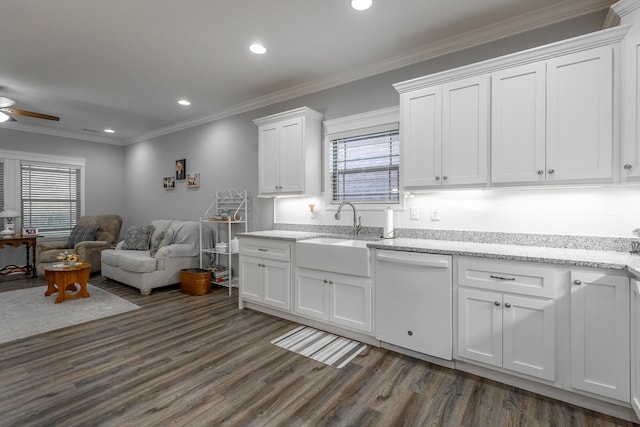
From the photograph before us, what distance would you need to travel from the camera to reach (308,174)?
11.9ft

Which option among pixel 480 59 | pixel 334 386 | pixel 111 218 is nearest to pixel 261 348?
pixel 334 386

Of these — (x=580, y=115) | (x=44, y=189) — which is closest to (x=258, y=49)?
(x=580, y=115)

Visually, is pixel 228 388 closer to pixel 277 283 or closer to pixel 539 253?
pixel 277 283

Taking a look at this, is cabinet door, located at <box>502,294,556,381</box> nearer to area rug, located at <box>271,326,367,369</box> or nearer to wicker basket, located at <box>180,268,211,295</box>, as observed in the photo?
area rug, located at <box>271,326,367,369</box>

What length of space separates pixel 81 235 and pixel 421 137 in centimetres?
611

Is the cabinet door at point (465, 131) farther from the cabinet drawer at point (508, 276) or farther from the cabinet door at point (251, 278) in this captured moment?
the cabinet door at point (251, 278)

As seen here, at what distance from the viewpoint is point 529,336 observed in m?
2.03

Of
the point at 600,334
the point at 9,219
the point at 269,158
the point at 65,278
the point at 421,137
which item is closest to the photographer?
the point at 600,334

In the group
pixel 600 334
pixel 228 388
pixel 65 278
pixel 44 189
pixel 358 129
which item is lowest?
pixel 228 388

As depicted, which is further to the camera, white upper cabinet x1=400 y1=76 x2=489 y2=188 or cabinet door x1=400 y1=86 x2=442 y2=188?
cabinet door x1=400 y1=86 x2=442 y2=188

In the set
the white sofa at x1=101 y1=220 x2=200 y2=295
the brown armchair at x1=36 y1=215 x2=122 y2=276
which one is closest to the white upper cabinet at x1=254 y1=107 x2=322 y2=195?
the white sofa at x1=101 y1=220 x2=200 y2=295

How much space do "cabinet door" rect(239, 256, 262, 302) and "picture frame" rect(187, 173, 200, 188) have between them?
88.3 inches

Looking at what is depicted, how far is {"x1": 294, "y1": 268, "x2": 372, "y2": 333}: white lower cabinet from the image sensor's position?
2770 millimetres

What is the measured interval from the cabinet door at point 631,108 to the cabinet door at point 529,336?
982 millimetres
